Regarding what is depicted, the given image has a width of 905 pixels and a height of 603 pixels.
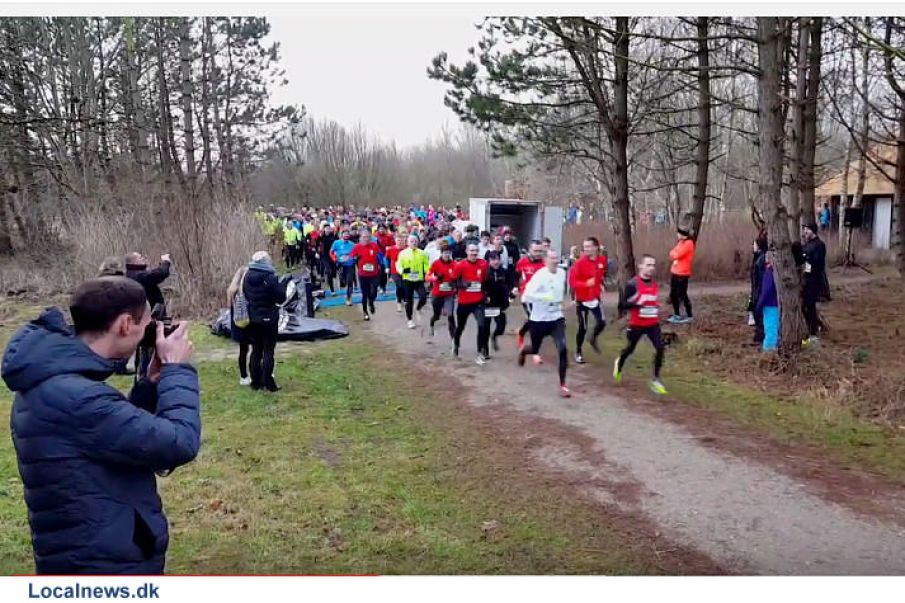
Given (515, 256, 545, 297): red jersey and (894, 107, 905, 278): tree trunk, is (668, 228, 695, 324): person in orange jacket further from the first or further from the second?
(894, 107, 905, 278): tree trunk

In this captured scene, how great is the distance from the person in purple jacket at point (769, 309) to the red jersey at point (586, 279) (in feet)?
7.32

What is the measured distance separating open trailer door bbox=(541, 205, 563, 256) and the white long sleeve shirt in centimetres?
1150

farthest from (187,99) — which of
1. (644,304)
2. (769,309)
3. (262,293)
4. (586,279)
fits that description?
(769,309)

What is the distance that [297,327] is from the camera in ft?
42.3

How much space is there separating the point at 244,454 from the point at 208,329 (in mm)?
7368

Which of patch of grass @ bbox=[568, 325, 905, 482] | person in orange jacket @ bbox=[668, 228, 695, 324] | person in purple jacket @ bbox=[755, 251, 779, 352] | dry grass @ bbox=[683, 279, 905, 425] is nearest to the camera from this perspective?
patch of grass @ bbox=[568, 325, 905, 482]

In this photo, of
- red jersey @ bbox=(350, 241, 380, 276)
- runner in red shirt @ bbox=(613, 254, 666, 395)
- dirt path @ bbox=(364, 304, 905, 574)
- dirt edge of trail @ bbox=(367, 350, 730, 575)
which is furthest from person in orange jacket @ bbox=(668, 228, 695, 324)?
red jersey @ bbox=(350, 241, 380, 276)

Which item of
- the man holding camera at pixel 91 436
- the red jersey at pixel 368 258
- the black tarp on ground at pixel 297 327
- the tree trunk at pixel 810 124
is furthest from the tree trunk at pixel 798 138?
the man holding camera at pixel 91 436

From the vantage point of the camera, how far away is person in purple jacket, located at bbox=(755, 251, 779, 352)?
9.84 meters

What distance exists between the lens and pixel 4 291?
740 inches

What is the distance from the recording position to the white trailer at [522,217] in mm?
19453

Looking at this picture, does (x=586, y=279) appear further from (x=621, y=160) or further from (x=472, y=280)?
(x=621, y=160)
